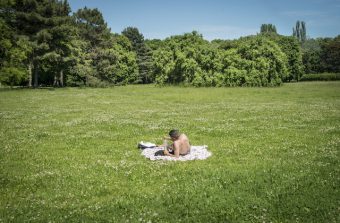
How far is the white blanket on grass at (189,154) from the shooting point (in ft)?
53.2

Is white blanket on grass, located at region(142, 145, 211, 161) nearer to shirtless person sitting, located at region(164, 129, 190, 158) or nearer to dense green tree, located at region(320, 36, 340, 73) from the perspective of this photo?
shirtless person sitting, located at region(164, 129, 190, 158)

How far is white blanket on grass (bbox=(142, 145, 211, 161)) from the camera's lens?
16.2 m

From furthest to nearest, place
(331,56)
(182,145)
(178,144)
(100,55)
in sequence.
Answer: (331,56) → (100,55) → (182,145) → (178,144)

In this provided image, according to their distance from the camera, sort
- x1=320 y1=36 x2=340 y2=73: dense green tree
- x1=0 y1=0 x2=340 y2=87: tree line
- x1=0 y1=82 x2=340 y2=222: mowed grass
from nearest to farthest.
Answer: x1=0 y1=82 x2=340 y2=222: mowed grass, x1=0 y1=0 x2=340 y2=87: tree line, x1=320 y1=36 x2=340 y2=73: dense green tree

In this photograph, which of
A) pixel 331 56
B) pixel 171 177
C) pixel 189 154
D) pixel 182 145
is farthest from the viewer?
pixel 331 56

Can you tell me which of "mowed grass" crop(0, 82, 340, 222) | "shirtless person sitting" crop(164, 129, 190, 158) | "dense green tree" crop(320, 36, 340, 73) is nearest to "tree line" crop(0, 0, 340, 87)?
"dense green tree" crop(320, 36, 340, 73)

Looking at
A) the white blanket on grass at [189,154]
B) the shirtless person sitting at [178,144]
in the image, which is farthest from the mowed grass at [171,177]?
the shirtless person sitting at [178,144]

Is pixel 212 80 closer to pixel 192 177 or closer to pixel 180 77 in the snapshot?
pixel 180 77

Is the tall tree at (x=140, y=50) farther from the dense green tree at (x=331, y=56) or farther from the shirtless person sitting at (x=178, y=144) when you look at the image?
the shirtless person sitting at (x=178, y=144)

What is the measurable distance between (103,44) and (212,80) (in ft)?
110

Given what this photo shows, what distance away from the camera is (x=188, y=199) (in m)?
11.2

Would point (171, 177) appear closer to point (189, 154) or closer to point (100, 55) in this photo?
point (189, 154)

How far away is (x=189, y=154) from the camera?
667 inches

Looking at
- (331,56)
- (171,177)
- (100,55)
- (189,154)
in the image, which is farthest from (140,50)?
(171,177)
